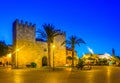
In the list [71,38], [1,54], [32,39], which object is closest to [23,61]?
[32,39]

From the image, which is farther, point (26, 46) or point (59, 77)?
point (26, 46)

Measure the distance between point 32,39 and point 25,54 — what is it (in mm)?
3288

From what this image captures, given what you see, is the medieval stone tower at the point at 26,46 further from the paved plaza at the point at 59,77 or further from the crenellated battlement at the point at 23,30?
the paved plaza at the point at 59,77

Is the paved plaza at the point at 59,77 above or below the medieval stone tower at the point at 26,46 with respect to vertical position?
below

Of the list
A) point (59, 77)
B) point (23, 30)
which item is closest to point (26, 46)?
point (23, 30)

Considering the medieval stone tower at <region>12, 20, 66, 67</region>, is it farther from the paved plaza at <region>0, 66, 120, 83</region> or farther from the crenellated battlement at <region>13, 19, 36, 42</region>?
the paved plaza at <region>0, 66, 120, 83</region>

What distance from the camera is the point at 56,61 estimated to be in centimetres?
5950

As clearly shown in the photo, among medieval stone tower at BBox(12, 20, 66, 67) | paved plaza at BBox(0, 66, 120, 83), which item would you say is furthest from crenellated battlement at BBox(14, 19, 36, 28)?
paved plaza at BBox(0, 66, 120, 83)

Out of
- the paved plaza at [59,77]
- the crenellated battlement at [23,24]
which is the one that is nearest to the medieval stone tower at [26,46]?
the crenellated battlement at [23,24]

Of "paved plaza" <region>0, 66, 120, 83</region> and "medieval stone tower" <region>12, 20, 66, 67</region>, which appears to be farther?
"medieval stone tower" <region>12, 20, 66, 67</region>

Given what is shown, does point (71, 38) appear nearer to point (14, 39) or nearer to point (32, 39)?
point (32, 39)

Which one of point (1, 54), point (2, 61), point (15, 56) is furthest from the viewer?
point (2, 61)

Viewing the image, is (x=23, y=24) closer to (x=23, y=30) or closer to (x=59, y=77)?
(x=23, y=30)

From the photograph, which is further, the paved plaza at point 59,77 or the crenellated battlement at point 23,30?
the crenellated battlement at point 23,30
